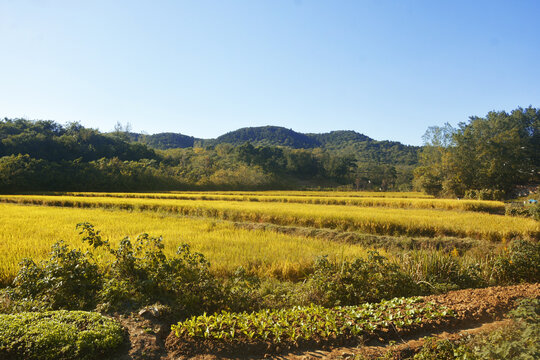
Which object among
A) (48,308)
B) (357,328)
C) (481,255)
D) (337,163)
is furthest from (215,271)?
(337,163)

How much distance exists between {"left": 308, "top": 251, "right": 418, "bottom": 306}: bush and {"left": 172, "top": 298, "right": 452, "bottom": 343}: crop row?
738mm

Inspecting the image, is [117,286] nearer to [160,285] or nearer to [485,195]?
[160,285]

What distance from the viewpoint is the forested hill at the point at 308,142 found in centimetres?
10012

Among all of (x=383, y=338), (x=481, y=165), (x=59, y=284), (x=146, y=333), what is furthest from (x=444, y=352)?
(x=481, y=165)

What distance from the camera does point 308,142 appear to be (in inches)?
5138

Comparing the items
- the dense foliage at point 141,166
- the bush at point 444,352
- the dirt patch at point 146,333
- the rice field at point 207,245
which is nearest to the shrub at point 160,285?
the dirt patch at point 146,333

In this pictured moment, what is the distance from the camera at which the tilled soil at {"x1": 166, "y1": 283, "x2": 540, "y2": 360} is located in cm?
387

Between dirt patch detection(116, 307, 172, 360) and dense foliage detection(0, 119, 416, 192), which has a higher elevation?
dense foliage detection(0, 119, 416, 192)

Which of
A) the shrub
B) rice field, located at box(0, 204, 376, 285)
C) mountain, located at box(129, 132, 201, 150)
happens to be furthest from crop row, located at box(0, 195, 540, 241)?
mountain, located at box(129, 132, 201, 150)

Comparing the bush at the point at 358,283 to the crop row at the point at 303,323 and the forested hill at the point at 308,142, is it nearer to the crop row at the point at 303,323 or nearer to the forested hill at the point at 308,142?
the crop row at the point at 303,323

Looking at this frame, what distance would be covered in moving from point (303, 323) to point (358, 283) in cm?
210

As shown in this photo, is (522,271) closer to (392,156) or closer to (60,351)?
(60,351)

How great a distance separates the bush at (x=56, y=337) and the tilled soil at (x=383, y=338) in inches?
32.5

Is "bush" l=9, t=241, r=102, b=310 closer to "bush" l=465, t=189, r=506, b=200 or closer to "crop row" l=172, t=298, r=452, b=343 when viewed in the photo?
"crop row" l=172, t=298, r=452, b=343
